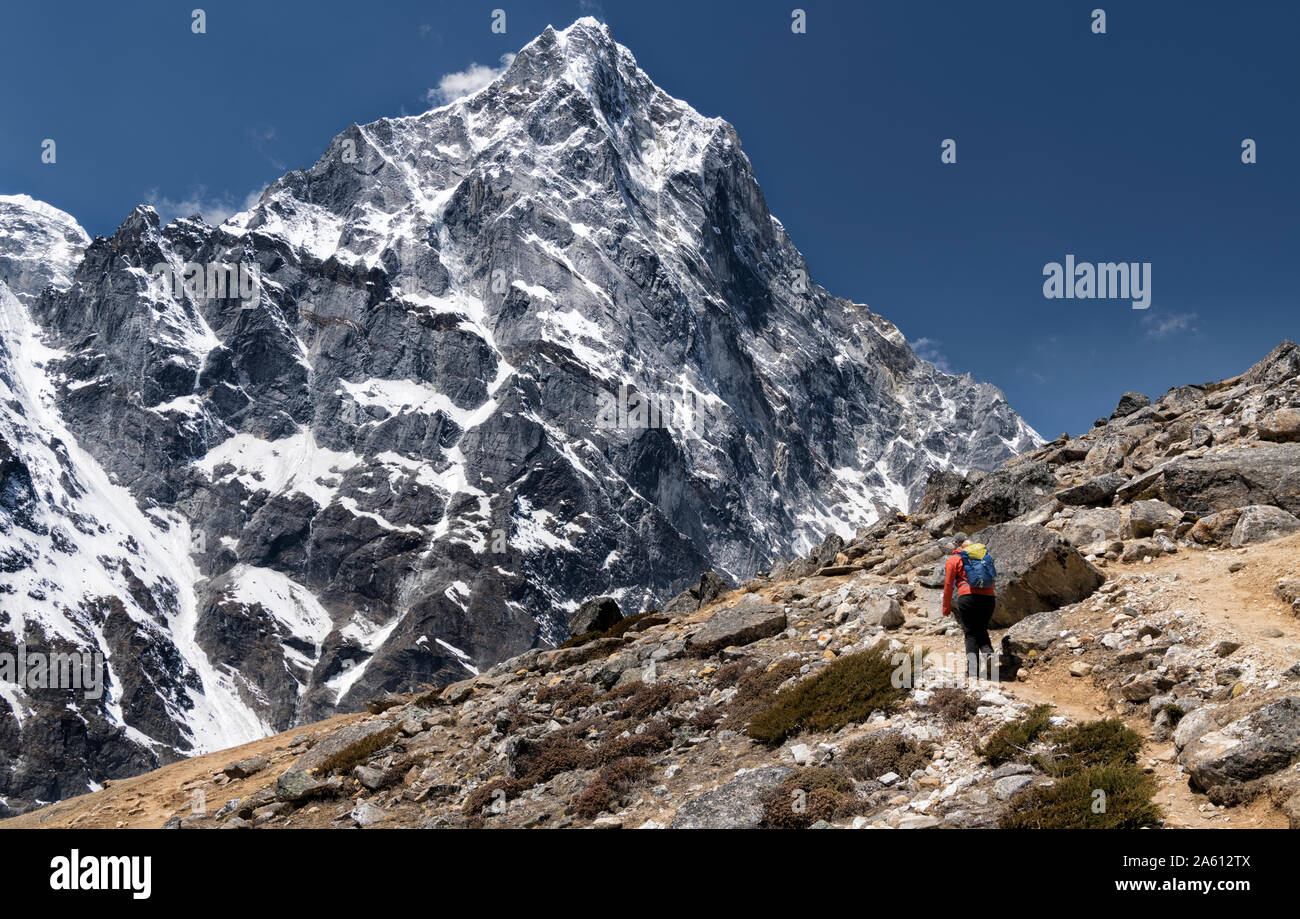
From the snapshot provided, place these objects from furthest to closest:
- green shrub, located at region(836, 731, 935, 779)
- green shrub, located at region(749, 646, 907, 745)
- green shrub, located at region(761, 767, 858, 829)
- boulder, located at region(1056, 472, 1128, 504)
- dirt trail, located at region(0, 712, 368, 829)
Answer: boulder, located at region(1056, 472, 1128, 504), dirt trail, located at region(0, 712, 368, 829), green shrub, located at region(749, 646, 907, 745), green shrub, located at region(836, 731, 935, 779), green shrub, located at region(761, 767, 858, 829)

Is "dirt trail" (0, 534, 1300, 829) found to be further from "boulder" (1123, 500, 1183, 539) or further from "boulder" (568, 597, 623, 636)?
"boulder" (568, 597, 623, 636)

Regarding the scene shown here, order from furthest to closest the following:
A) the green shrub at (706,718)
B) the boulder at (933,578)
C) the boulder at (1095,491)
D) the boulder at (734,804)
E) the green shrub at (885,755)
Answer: the boulder at (1095,491), the boulder at (933,578), the green shrub at (706,718), the green shrub at (885,755), the boulder at (734,804)

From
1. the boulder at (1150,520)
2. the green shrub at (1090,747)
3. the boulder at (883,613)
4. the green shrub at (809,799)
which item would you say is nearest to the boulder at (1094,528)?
the boulder at (1150,520)

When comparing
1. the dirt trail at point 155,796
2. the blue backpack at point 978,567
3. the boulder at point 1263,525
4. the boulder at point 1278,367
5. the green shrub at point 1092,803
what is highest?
the boulder at point 1278,367

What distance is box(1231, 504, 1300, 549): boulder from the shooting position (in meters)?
15.8

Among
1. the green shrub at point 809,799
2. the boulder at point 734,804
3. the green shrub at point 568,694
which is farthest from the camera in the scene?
the green shrub at point 568,694

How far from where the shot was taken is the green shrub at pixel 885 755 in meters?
12.1

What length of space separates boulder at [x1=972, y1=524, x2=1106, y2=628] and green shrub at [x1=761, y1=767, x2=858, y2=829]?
600 cm

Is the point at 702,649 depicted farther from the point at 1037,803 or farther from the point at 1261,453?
the point at 1261,453

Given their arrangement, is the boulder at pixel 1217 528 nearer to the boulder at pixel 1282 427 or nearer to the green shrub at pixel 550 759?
the boulder at pixel 1282 427

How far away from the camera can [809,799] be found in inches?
461

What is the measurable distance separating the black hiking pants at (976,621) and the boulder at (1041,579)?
1857 mm

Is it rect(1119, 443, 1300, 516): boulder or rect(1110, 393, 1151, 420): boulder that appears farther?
rect(1110, 393, 1151, 420): boulder

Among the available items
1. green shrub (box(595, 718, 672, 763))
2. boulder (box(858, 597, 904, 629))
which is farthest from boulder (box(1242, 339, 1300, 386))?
green shrub (box(595, 718, 672, 763))
